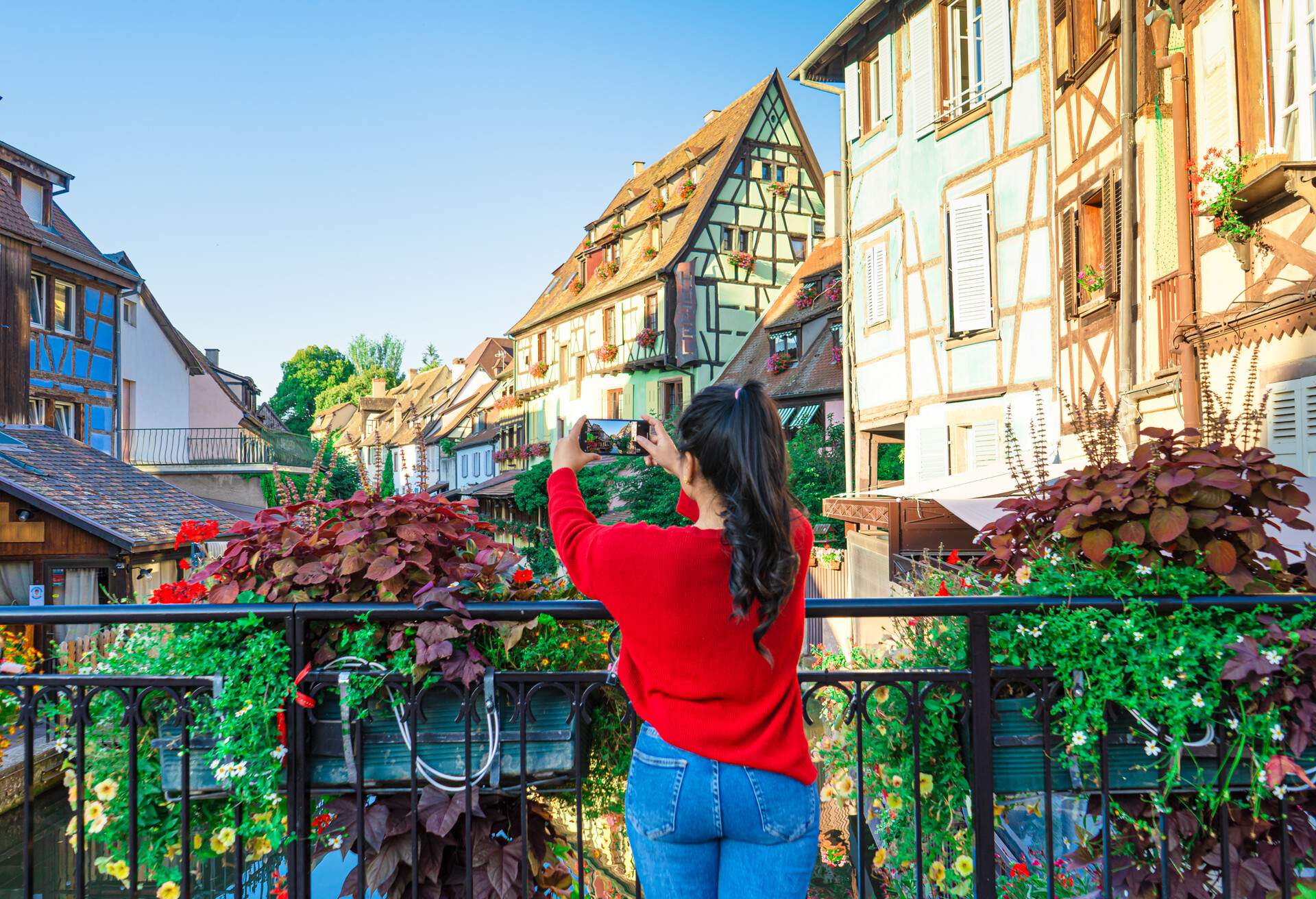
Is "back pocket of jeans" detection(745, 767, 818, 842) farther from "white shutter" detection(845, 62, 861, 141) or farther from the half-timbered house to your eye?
the half-timbered house

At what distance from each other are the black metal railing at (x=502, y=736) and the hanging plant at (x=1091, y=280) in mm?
8502

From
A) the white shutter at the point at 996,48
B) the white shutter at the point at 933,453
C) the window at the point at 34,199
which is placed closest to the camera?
the white shutter at the point at 996,48

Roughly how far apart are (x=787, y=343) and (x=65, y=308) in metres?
17.5

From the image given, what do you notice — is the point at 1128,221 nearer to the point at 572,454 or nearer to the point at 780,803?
the point at 572,454

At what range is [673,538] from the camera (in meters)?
1.73

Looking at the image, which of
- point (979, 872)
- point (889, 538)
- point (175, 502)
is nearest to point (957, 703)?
point (979, 872)

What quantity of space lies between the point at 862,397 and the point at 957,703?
13.9 meters

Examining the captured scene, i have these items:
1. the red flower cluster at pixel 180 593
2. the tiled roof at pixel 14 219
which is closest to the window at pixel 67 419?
the tiled roof at pixel 14 219

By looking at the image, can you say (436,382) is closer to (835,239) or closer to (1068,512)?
(835,239)

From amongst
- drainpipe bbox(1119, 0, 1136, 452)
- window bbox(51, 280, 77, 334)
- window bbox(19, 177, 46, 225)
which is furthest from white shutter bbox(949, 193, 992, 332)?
window bbox(19, 177, 46, 225)

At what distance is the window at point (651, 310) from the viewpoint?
26328 millimetres

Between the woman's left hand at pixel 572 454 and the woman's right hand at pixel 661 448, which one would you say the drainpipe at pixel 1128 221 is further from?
the woman's left hand at pixel 572 454

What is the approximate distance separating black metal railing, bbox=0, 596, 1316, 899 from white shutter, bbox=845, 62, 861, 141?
1497cm

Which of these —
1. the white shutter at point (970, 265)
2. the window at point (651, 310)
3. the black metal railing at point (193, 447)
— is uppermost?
the window at point (651, 310)
